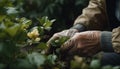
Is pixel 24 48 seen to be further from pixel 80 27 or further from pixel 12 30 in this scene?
pixel 80 27

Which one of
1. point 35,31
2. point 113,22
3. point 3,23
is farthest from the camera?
point 113,22

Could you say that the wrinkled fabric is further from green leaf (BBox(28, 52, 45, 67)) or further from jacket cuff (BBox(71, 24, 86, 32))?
green leaf (BBox(28, 52, 45, 67))

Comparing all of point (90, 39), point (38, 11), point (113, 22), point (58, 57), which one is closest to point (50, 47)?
point (58, 57)

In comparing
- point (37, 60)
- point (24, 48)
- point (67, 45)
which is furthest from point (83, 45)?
point (37, 60)

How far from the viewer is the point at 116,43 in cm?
200

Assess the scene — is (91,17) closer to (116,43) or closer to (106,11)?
(106,11)

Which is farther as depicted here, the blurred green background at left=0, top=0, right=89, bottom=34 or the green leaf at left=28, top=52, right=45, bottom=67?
the blurred green background at left=0, top=0, right=89, bottom=34

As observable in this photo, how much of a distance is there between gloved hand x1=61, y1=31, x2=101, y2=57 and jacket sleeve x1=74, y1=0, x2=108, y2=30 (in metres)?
0.52

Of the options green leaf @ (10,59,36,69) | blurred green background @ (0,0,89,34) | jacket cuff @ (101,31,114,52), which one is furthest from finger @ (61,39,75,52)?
blurred green background @ (0,0,89,34)

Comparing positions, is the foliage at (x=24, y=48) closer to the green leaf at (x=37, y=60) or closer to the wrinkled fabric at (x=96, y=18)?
the green leaf at (x=37, y=60)

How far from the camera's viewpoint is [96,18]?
2703 mm

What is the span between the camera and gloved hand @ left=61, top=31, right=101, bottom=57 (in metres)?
2.05

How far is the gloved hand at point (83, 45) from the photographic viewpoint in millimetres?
2051

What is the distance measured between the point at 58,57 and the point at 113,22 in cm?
73
